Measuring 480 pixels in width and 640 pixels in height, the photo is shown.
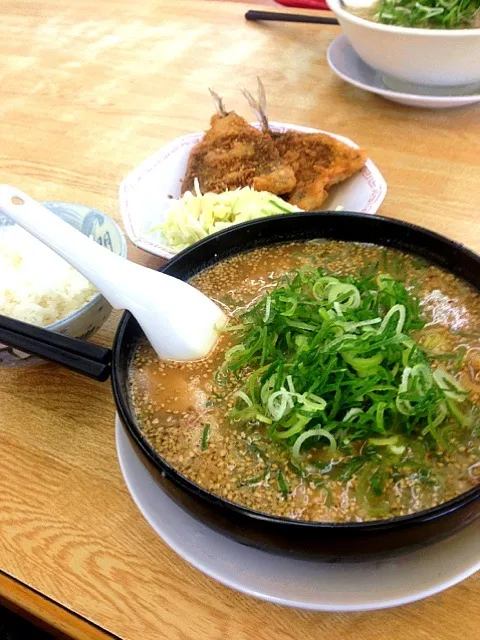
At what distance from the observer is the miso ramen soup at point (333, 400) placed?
2.46 feet

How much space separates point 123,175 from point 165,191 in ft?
0.72

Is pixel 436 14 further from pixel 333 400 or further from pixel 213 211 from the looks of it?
pixel 333 400

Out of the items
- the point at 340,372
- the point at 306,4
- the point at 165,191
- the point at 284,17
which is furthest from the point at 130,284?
the point at 306,4

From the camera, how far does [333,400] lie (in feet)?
2.62

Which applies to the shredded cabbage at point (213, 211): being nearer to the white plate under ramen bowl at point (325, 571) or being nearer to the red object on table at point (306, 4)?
the white plate under ramen bowl at point (325, 571)

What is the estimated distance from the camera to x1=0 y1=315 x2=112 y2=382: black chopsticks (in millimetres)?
861

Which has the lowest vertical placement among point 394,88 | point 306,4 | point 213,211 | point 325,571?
point 325,571

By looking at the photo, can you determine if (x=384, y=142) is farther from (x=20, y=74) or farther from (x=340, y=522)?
(x=20, y=74)

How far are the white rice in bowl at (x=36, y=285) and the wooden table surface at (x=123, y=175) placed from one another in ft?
0.37

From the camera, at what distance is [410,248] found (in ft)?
3.40

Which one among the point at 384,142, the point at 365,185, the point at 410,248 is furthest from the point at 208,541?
the point at 384,142

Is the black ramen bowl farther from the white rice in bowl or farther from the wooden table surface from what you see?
the white rice in bowl

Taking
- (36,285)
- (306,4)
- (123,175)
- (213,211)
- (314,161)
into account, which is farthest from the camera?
(306,4)

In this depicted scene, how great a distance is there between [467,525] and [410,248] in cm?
49
